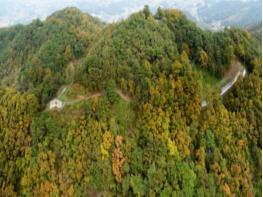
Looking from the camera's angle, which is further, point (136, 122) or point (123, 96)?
point (123, 96)

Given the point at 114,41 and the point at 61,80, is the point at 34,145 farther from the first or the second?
the point at 114,41

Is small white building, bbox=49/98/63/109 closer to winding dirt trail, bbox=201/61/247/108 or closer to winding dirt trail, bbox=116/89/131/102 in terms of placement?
winding dirt trail, bbox=116/89/131/102

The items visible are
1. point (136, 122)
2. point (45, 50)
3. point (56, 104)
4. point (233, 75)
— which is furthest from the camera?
point (45, 50)

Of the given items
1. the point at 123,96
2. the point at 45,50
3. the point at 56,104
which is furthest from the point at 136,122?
the point at 45,50

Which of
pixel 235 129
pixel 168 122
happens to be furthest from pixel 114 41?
pixel 235 129

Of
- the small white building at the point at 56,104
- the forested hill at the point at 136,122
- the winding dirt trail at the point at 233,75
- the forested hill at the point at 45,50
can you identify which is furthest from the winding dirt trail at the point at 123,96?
the winding dirt trail at the point at 233,75

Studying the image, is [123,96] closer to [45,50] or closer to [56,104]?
[56,104]

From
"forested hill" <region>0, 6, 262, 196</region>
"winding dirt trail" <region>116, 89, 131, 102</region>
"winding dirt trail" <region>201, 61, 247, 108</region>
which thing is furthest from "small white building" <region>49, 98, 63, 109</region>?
"winding dirt trail" <region>201, 61, 247, 108</region>

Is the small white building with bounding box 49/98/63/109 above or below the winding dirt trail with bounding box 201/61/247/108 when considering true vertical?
below
